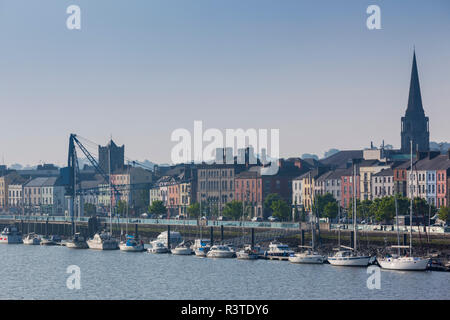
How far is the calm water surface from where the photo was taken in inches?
2628

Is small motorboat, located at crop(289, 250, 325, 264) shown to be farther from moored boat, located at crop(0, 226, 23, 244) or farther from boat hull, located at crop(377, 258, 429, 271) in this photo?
moored boat, located at crop(0, 226, 23, 244)

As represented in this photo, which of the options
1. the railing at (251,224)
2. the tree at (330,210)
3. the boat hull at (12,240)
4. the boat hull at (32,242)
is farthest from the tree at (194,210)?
the tree at (330,210)

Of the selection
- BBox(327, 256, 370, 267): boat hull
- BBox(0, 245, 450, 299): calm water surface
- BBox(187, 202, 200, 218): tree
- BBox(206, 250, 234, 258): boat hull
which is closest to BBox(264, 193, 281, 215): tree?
BBox(187, 202, 200, 218): tree

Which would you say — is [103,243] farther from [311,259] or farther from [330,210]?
[311,259]

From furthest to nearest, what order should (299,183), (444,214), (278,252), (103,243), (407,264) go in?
(299,183)
(103,243)
(444,214)
(278,252)
(407,264)

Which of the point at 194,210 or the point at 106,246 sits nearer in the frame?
the point at 106,246

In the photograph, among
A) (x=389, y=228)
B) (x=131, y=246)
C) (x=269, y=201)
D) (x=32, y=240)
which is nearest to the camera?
(x=389, y=228)

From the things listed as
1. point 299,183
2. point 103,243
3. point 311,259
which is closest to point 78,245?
point 103,243

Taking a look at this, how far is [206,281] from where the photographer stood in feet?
250

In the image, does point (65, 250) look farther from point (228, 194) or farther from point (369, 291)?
point (369, 291)

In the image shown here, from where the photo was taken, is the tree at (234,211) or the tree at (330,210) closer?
the tree at (330,210)

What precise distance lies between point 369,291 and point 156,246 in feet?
151

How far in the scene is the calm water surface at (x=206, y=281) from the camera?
66.8m

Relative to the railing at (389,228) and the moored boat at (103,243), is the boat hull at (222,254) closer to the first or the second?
the railing at (389,228)
